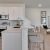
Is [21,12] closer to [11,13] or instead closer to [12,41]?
[11,13]

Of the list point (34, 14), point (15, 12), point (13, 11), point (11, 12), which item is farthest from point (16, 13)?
point (34, 14)

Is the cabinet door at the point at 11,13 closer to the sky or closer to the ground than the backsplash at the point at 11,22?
closer to the sky

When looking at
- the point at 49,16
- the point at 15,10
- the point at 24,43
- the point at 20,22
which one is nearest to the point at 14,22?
the point at 20,22

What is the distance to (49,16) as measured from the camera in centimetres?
990

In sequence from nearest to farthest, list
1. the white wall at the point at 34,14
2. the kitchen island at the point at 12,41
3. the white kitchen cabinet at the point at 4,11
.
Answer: the kitchen island at the point at 12,41 < the white kitchen cabinet at the point at 4,11 < the white wall at the point at 34,14

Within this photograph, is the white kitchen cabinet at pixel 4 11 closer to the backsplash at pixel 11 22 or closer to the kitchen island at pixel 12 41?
the backsplash at pixel 11 22

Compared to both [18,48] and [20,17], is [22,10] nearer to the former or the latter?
[20,17]

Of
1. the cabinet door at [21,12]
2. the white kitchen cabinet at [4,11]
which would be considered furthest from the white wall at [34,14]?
the white kitchen cabinet at [4,11]

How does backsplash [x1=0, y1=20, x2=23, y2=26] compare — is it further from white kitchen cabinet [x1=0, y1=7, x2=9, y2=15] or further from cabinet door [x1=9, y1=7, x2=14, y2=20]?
white kitchen cabinet [x1=0, y1=7, x2=9, y2=15]

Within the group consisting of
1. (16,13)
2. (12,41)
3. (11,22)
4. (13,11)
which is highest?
(13,11)

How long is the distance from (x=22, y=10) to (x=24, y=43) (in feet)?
14.8

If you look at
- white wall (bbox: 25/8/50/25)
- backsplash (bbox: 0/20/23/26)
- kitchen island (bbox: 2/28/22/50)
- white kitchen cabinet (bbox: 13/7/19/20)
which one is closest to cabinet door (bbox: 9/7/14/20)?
white kitchen cabinet (bbox: 13/7/19/20)

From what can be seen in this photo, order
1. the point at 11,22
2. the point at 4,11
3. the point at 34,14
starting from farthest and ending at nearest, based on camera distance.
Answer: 1. the point at 34,14
2. the point at 11,22
3. the point at 4,11

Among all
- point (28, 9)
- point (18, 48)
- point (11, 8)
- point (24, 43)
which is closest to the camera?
point (24, 43)
